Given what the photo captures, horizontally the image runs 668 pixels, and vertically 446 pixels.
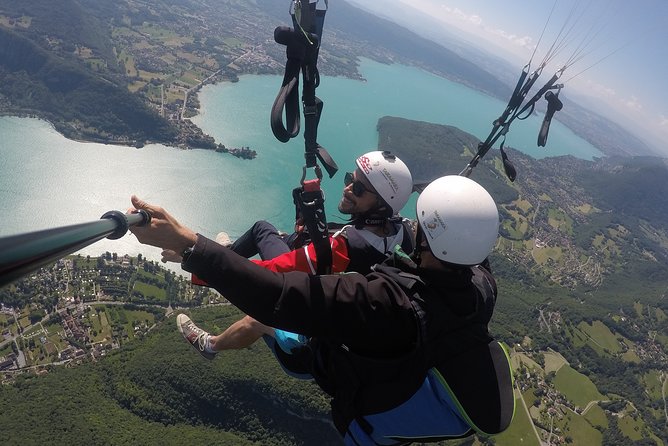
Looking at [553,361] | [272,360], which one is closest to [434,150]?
[553,361]

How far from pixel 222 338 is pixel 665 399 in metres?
45.6

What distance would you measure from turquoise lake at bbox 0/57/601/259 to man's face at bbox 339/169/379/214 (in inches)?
727

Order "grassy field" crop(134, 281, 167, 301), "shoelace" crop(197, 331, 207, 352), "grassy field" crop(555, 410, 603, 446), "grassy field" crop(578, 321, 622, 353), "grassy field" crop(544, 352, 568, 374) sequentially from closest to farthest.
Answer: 1. "shoelace" crop(197, 331, 207, 352)
2. "grassy field" crop(134, 281, 167, 301)
3. "grassy field" crop(555, 410, 603, 446)
4. "grassy field" crop(544, 352, 568, 374)
5. "grassy field" crop(578, 321, 622, 353)

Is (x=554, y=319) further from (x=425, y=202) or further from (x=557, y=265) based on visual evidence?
(x=425, y=202)

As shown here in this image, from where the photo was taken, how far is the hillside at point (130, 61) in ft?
127

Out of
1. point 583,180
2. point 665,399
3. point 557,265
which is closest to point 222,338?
point 665,399

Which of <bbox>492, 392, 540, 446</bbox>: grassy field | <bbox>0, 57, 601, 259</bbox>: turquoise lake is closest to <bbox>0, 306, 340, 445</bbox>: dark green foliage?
<bbox>0, 57, 601, 259</bbox>: turquoise lake

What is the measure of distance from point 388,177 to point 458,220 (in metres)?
1.09

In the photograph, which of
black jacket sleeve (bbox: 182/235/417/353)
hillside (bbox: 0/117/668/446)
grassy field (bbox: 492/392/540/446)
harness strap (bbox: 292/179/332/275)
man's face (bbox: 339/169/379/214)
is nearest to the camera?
black jacket sleeve (bbox: 182/235/417/353)

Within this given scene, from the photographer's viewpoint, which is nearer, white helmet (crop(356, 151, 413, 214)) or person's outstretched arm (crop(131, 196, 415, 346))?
person's outstretched arm (crop(131, 196, 415, 346))

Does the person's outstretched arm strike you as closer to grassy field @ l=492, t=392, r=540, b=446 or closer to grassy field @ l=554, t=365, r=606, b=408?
grassy field @ l=492, t=392, r=540, b=446

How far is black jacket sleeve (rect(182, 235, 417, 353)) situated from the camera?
1.25 metres

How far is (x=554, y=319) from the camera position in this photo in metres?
36.5

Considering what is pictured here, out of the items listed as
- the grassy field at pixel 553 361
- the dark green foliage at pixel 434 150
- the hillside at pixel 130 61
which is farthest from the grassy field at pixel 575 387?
the hillside at pixel 130 61
